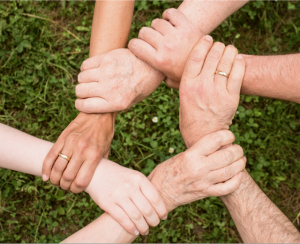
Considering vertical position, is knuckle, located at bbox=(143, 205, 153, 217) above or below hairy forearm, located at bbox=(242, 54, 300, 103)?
below

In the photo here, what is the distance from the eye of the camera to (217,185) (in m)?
2.00

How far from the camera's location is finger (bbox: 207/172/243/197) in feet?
6.48

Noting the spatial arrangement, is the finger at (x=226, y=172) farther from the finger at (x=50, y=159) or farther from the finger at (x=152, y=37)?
the finger at (x=50, y=159)

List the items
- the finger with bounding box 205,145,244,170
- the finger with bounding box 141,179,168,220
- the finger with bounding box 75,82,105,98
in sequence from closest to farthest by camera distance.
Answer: the finger with bounding box 205,145,244,170
the finger with bounding box 141,179,168,220
the finger with bounding box 75,82,105,98

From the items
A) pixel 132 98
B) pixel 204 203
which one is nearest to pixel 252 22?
pixel 132 98

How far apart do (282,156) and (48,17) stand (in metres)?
3.63

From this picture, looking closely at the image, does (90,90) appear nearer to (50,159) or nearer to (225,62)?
(50,159)

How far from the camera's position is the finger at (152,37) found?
2.21 metres

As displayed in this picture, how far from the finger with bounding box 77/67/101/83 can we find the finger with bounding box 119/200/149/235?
1098 mm

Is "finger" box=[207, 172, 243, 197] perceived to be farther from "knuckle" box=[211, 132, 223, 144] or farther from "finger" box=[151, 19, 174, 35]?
"finger" box=[151, 19, 174, 35]

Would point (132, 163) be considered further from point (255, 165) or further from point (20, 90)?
point (20, 90)

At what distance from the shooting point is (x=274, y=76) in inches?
80.0

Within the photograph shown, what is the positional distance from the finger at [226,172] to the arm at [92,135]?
38.5 inches

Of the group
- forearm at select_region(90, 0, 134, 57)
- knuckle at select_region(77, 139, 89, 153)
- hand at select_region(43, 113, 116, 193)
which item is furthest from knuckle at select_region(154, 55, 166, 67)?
knuckle at select_region(77, 139, 89, 153)
